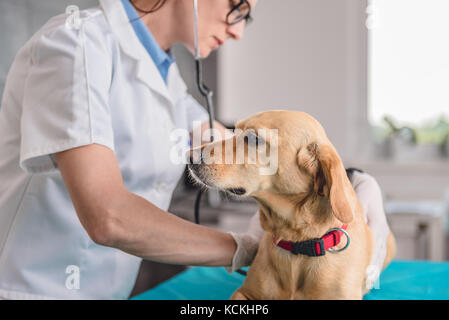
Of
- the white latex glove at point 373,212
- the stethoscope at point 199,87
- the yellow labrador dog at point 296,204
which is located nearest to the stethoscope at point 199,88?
the stethoscope at point 199,87

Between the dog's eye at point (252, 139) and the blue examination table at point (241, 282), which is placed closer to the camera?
the dog's eye at point (252, 139)

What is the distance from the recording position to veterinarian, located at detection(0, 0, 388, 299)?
0.53 meters

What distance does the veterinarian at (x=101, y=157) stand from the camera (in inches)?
20.8

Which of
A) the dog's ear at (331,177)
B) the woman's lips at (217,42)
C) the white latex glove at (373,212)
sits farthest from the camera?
the woman's lips at (217,42)

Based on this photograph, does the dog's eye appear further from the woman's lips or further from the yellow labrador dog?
the woman's lips

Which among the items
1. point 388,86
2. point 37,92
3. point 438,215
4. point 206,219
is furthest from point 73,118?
point 438,215

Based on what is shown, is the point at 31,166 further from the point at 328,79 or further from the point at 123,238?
the point at 328,79

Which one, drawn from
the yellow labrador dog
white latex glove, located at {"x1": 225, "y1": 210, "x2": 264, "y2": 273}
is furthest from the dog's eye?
white latex glove, located at {"x1": 225, "y1": 210, "x2": 264, "y2": 273}

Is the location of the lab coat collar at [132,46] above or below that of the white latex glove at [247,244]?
above

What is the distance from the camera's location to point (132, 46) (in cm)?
68

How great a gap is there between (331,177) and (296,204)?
0.11 metres

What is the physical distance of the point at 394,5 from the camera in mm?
594

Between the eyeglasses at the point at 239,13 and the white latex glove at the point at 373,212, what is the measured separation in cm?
30

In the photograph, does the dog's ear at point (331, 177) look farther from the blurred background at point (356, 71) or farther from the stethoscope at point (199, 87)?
the stethoscope at point (199, 87)
